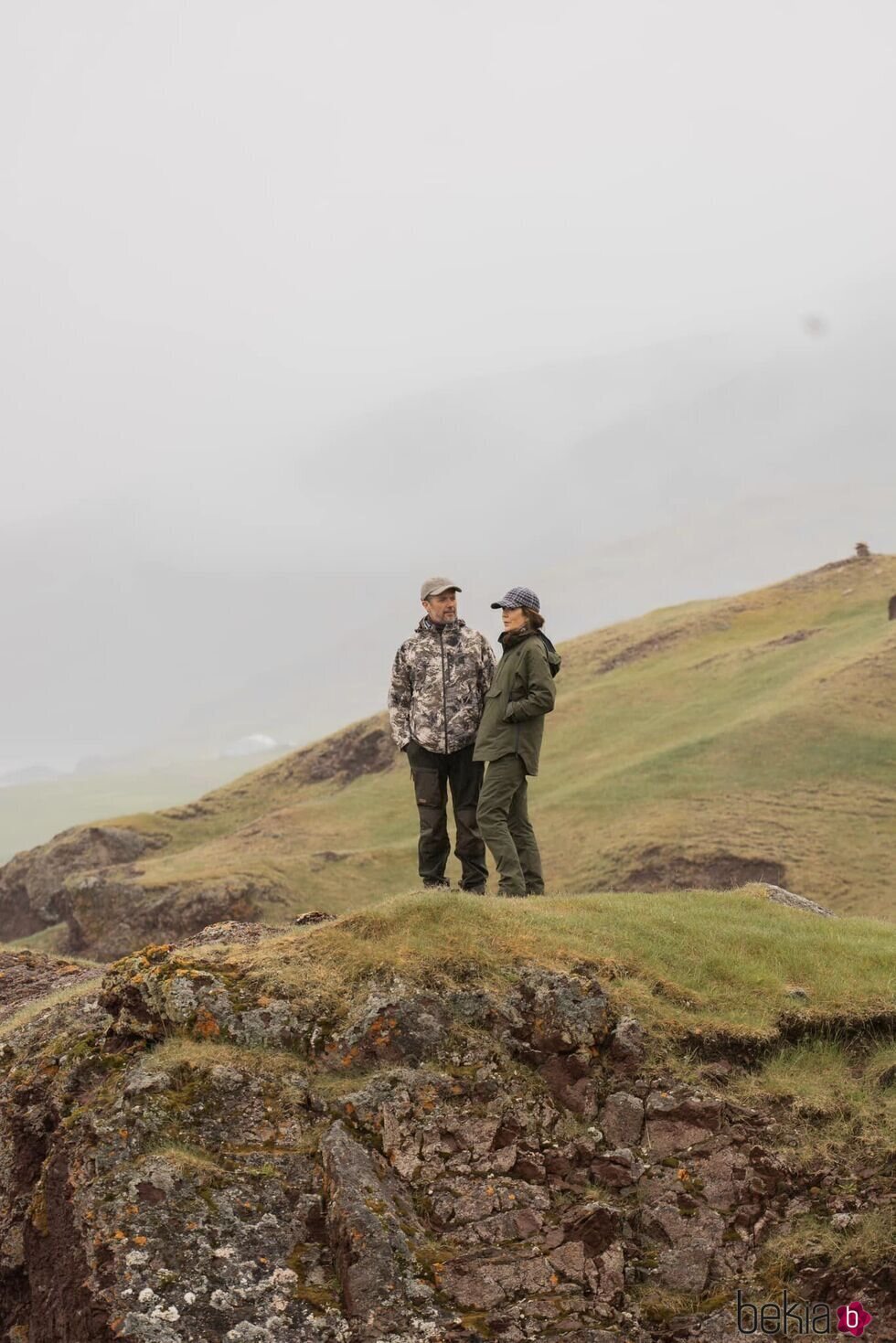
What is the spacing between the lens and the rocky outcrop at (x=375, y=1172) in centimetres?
887

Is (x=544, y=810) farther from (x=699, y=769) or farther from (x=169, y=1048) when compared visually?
(x=169, y=1048)

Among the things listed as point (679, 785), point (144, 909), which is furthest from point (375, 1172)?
point (679, 785)

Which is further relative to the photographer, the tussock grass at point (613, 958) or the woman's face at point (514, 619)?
the woman's face at point (514, 619)

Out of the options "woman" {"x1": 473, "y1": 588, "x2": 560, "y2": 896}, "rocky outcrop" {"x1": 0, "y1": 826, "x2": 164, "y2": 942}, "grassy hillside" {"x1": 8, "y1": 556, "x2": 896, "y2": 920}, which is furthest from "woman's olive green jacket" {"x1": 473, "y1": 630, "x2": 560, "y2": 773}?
"rocky outcrop" {"x1": 0, "y1": 826, "x2": 164, "y2": 942}

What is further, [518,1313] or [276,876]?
[276,876]

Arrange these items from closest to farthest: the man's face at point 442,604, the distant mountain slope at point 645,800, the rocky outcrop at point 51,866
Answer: the man's face at point 442,604
the distant mountain slope at point 645,800
the rocky outcrop at point 51,866

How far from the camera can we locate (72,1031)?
12.4m

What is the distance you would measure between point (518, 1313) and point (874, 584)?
5523 cm

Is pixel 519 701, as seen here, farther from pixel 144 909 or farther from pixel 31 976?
pixel 144 909

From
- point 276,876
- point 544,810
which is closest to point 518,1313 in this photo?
point 276,876

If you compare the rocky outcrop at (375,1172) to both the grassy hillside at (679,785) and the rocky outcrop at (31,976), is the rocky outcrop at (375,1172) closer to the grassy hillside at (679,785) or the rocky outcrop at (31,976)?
the rocky outcrop at (31,976)
